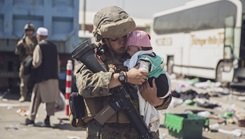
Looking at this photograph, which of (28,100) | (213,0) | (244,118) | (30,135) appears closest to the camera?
(30,135)

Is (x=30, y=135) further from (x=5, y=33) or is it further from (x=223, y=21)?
(x=223, y=21)

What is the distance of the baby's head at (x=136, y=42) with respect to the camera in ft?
8.77

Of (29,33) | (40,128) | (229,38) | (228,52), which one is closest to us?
(40,128)

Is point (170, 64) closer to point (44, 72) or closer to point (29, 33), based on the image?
point (29, 33)

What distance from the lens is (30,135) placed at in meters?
6.59

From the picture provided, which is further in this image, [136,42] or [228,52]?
[228,52]

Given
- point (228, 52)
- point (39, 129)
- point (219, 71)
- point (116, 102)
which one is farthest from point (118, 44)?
point (219, 71)

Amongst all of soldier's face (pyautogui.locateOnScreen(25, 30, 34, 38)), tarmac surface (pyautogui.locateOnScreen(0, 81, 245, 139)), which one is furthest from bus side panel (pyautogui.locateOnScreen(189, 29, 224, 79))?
soldier's face (pyautogui.locateOnScreen(25, 30, 34, 38))

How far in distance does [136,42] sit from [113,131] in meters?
0.62

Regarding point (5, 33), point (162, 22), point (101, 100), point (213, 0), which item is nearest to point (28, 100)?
point (5, 33)

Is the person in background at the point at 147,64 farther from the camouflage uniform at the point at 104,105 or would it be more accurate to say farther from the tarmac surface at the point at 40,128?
the tarmac surface at the point at 40,128

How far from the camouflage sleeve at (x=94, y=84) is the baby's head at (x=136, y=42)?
22 centimetres

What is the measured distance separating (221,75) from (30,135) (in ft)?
34.6

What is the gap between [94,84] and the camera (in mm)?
2602
